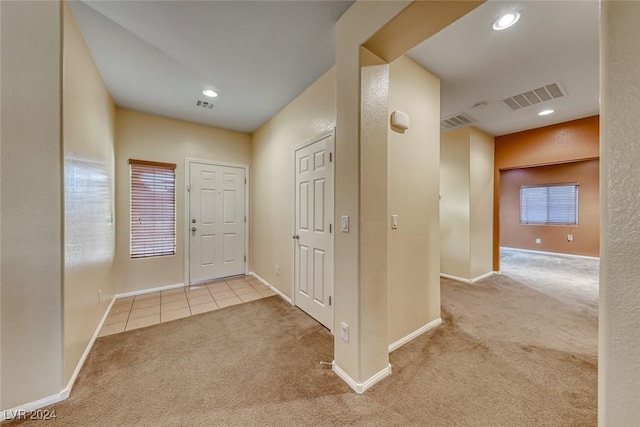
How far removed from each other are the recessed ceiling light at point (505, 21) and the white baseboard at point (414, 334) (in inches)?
104

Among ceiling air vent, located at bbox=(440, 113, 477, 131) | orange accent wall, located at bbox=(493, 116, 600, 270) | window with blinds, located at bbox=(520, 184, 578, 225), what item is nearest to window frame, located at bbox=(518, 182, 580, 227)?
window with blinds, located at bbox=(520, 184, 578, 225)

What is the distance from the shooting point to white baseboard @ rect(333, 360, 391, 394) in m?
1.60

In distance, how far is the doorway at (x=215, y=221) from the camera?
3.78 m

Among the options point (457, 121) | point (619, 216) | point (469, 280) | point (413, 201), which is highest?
point (457, 121)

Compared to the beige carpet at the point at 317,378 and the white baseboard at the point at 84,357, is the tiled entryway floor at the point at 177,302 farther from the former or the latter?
the beige carpet at the point at 317,378

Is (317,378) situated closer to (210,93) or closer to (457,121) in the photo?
(210,93)

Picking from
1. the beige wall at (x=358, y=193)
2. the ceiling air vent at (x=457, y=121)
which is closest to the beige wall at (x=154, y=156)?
the beige wall at (x=358, y=193)

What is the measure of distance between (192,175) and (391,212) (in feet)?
10.5

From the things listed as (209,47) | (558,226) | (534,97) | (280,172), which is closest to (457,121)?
(534,97)

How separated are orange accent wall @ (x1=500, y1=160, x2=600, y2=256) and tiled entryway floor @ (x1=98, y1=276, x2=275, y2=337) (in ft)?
21.8

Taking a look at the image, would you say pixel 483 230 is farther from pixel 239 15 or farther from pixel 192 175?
pixel 192 175

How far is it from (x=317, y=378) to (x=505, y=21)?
2.95 m

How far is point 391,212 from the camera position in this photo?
2.08 m

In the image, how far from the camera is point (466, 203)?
155 inches
